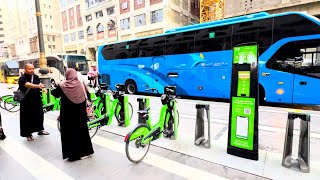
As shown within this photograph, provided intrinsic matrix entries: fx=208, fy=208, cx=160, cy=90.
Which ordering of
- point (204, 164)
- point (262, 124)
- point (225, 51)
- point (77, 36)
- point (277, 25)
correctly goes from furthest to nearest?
point (77, 36)
point (225, 51)
point (277, 25)
point (262, 124)
point (204, 164)

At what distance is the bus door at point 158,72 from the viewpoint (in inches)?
406

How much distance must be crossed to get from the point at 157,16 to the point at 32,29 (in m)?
53.3

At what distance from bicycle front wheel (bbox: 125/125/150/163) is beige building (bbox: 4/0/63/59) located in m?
63.6

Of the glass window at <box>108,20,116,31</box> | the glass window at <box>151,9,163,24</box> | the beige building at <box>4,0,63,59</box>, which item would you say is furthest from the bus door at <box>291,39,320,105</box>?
the beige building at <box>4,0,63,59</box>

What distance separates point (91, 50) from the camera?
138 feet

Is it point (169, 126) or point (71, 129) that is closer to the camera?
point (71, 129)

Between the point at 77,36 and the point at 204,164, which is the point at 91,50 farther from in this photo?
the point at 204,164

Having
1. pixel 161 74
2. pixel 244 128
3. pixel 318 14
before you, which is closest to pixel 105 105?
pixel 244 128

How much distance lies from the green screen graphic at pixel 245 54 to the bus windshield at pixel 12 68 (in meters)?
27.4

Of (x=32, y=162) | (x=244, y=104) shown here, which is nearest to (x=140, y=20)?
(x=32, y=162)

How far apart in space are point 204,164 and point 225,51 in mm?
5815

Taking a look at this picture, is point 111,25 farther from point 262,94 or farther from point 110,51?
point 262,94

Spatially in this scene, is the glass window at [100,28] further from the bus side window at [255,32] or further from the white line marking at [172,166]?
the white line marking at [172,166]

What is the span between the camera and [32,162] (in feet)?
12.1
